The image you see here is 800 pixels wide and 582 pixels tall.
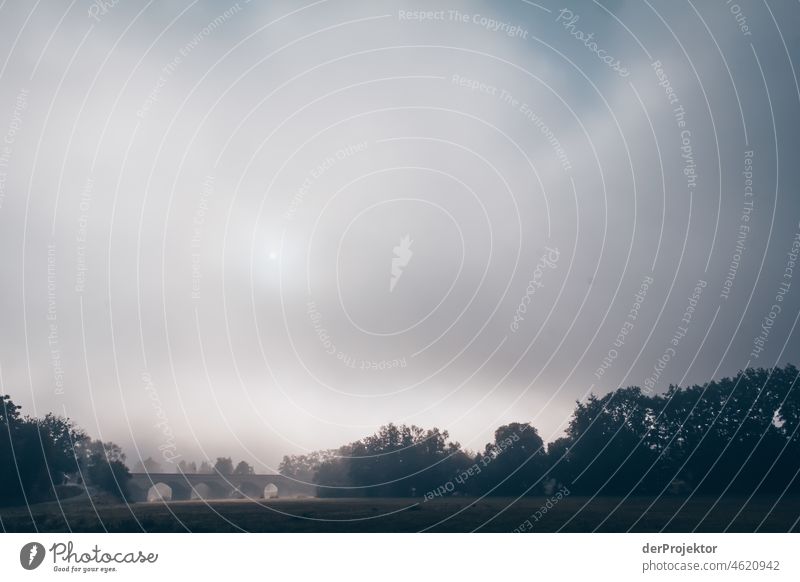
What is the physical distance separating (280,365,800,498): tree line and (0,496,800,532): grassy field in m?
4.36

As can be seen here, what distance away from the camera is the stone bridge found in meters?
45.3

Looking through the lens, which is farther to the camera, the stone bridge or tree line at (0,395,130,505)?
the stone bridge

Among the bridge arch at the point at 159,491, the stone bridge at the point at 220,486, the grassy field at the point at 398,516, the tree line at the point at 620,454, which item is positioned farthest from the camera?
the tree line at the point at 620,454

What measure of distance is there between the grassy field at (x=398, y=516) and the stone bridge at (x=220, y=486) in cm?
189

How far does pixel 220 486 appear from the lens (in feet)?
185

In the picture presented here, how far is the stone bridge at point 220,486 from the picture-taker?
4531 centimetres
